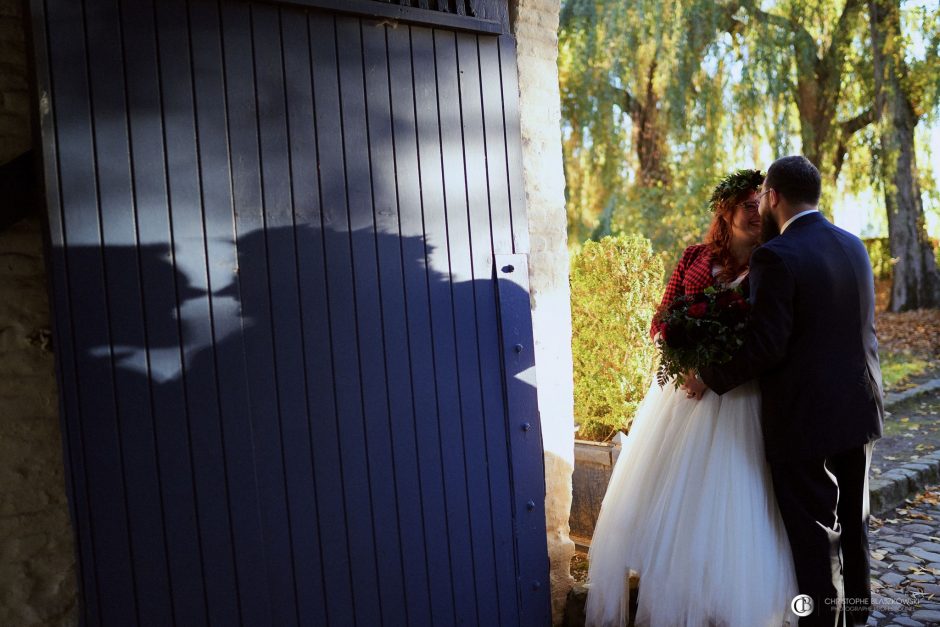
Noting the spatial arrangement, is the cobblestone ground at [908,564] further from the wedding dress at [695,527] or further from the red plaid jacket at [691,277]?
the red plaid jacket at [691,277]

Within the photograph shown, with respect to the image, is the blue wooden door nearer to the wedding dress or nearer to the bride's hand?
the wedding dress

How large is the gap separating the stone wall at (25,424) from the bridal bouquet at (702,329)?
7.67 feet

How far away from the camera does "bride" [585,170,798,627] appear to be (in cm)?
296

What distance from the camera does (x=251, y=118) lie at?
2.70 m

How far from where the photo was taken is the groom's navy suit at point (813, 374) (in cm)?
293

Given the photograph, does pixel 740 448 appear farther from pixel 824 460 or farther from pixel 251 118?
pixel 251 118

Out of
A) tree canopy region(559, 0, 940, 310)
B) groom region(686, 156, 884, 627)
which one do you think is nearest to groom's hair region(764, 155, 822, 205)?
groom region(686, 156, 884, 627)

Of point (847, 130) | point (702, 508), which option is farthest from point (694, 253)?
point (847, 130)

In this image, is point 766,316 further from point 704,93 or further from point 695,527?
point 704,93

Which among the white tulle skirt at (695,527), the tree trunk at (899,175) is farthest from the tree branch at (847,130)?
the white tulle skirt at (695,527)

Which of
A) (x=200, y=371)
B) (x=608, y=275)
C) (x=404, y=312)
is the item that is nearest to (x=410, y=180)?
(x=404, y=312)

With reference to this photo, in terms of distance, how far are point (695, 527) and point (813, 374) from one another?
768 millimetres

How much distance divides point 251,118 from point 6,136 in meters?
0.77

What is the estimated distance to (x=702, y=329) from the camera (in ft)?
10.3
